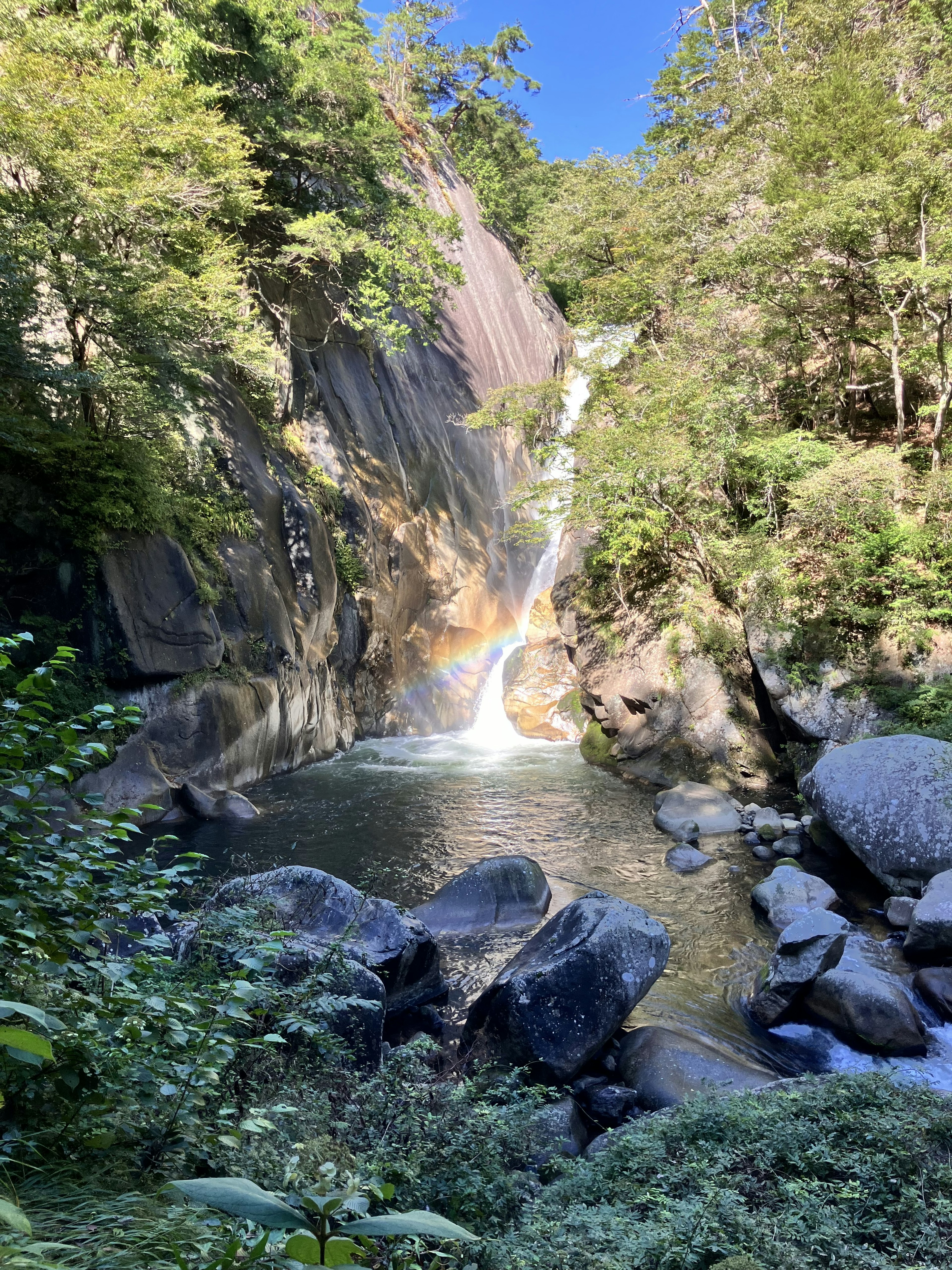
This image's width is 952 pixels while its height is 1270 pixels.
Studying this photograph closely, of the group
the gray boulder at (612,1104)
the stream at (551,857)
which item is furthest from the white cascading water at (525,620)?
the gray boulder at (612,1104)

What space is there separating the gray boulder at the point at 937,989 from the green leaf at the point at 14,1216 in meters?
7.88

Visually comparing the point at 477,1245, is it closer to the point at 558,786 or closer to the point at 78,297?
the point at 78,297

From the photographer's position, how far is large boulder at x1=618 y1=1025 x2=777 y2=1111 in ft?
17.5

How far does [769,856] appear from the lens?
10.2 metres

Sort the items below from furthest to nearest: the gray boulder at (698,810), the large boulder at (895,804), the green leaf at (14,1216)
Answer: the gray boulder at (698,810) → the large boulder at (895,804) → the green leaf at (14,1216)

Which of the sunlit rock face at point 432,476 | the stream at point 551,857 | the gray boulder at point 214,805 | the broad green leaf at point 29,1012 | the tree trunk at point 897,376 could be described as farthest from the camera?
the sunlit rock face at point 432,476

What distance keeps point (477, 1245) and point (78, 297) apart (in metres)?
10.2

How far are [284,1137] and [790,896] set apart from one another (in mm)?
7465

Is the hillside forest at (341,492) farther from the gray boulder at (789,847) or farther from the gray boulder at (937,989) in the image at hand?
the gray boulder at (937,989)

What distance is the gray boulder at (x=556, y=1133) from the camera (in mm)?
4145

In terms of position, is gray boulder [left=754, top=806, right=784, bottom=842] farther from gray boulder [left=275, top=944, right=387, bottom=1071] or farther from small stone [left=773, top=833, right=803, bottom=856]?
gray boulder [left=275, top=944, right=387, bottom=1071]

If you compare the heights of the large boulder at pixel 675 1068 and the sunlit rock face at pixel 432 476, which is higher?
the sunlit rock face at pixel 432 476

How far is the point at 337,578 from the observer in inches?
651

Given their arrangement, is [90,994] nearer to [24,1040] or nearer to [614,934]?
[24,1040]
